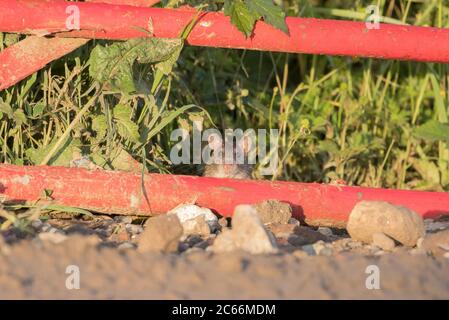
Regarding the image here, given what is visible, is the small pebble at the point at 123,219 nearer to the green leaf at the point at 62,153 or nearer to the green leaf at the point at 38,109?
the green leaf at the point at 62,153

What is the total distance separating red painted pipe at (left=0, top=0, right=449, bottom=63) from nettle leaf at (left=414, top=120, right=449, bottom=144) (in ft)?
2.24

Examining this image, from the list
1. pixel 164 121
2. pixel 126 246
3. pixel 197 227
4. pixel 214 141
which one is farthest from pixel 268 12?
pixel 126 246

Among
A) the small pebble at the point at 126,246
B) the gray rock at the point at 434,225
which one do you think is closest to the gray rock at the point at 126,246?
the small pebble at the point at 126,246

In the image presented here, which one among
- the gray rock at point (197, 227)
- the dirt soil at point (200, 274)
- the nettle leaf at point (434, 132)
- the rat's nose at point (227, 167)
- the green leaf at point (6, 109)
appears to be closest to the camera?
the dirt soil at point (200, 274)

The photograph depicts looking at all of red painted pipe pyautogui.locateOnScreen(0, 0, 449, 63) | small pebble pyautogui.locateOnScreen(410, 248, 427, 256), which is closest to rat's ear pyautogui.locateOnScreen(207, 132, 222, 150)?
red painted pipe pyautogui.locateOnScreen(0, 0, 449, 63)

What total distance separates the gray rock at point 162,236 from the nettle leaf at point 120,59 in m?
0.70

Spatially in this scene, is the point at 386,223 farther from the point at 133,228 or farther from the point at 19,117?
the point at 19,117

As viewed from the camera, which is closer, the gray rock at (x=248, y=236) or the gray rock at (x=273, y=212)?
the gray rock at (x=248, y=236)

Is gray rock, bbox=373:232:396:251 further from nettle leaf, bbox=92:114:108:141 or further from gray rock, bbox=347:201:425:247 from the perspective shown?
nettle leaf, bbox=92:114:108:141

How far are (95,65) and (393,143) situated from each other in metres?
1.70

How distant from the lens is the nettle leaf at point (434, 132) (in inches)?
160

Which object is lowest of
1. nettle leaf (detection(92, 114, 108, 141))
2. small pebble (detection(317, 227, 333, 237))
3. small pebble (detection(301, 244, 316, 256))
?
small pebble (detection(317, 227, 333, 237))

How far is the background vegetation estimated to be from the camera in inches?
131
